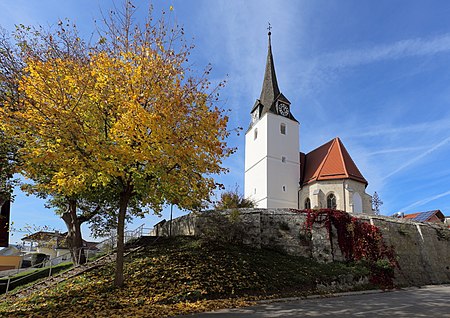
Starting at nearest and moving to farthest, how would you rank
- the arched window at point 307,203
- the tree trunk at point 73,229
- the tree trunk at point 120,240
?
the tree trunk at point 120,240 → the tree trunk at point 73,229 → the arched window at point 307,203

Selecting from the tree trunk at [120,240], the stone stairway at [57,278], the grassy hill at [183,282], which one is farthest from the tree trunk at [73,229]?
the tree trunk at [120,240]

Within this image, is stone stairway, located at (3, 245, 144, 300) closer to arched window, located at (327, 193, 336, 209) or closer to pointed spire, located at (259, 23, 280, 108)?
arched window, located at (327, 193, 336, 209)

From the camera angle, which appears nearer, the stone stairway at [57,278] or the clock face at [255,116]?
the stone stairway at [57,278]

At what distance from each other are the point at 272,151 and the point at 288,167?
2.39 meters

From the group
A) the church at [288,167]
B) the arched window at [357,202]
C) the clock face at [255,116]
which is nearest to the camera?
the arched window at [357,202]

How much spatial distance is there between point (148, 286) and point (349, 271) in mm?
8991

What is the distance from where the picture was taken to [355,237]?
55.7ft

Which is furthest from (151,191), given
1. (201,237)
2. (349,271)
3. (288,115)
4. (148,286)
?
(288,115)

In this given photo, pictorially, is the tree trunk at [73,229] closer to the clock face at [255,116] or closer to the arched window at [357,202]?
the arched window at [357,202]

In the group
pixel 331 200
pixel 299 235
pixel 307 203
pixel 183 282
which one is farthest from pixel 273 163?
pixel 183 282

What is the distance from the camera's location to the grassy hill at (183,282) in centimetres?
862

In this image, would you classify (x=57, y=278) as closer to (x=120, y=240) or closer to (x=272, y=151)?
(x=120, y=240)

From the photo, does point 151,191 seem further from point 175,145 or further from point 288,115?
point 288,115

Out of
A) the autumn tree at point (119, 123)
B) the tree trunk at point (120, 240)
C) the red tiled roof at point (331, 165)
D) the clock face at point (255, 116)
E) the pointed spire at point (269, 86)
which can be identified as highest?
the pointed spire at point (269, 86)
